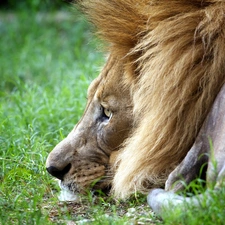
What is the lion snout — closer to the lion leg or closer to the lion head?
the lion head

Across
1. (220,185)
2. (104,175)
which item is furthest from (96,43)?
(220,185)

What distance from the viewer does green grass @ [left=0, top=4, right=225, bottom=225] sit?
2793 mm

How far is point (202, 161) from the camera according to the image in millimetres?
2672

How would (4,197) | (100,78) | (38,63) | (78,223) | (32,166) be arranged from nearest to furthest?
(78,223) < (4,197) < (100,78) < (32,166) < (38,63)

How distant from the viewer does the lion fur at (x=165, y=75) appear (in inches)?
109

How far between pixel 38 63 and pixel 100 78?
3747mm

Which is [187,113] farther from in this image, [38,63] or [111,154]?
[38,63]

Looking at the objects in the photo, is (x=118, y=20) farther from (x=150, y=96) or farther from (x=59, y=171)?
(x=59, y=171)

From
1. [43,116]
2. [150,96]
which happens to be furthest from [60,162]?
[43,116]

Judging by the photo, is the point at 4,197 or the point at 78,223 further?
the point at 4,197

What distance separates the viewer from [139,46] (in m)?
3.00

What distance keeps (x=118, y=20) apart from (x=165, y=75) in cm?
43

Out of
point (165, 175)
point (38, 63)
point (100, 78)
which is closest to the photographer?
point (165, 175)

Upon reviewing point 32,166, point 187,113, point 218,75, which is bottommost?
point 32,166
